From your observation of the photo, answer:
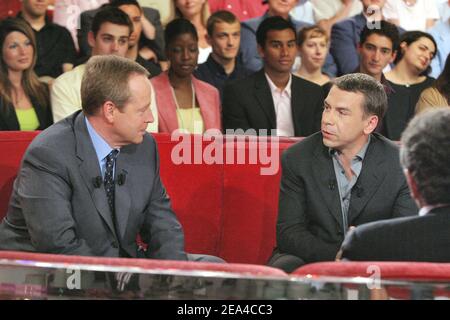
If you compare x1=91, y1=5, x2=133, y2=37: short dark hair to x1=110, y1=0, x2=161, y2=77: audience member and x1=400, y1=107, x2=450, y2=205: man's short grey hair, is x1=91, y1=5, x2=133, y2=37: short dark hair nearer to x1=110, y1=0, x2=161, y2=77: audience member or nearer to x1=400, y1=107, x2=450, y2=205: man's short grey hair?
x1=110, y1=0, x2=161, y2=77: audience member

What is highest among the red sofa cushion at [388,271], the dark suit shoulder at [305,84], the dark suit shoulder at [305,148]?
the dark suit shoulder at [305,84]

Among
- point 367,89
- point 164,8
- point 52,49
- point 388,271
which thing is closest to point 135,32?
point 164,8

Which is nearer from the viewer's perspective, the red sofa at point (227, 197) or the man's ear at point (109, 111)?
the man's ear at point (109, 111)

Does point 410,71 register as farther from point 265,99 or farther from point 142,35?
point 142,35

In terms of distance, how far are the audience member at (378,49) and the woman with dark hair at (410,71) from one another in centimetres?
8

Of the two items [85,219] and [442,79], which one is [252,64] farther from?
[85,219]

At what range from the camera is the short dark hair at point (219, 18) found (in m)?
4.52

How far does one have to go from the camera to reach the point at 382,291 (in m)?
1.48

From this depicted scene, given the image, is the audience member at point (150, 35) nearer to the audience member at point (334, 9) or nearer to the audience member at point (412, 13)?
the audience member at point (334, 9)

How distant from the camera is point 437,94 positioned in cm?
435

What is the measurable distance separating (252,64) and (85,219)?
2.35m

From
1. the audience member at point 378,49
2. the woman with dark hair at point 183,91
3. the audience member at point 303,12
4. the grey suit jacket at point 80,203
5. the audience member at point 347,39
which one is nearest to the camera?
the grey suit jacket at point 80,203

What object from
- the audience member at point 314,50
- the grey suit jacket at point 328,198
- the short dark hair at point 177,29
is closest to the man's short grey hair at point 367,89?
the grey suit jacket at point 328,198

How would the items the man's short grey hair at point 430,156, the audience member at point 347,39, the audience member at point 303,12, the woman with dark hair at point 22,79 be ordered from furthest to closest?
the audience member at point 303,12 → the audience member at point 347,39 → the woman with dark hair at point 22,79 → the man's short grey hair at point 430,156
